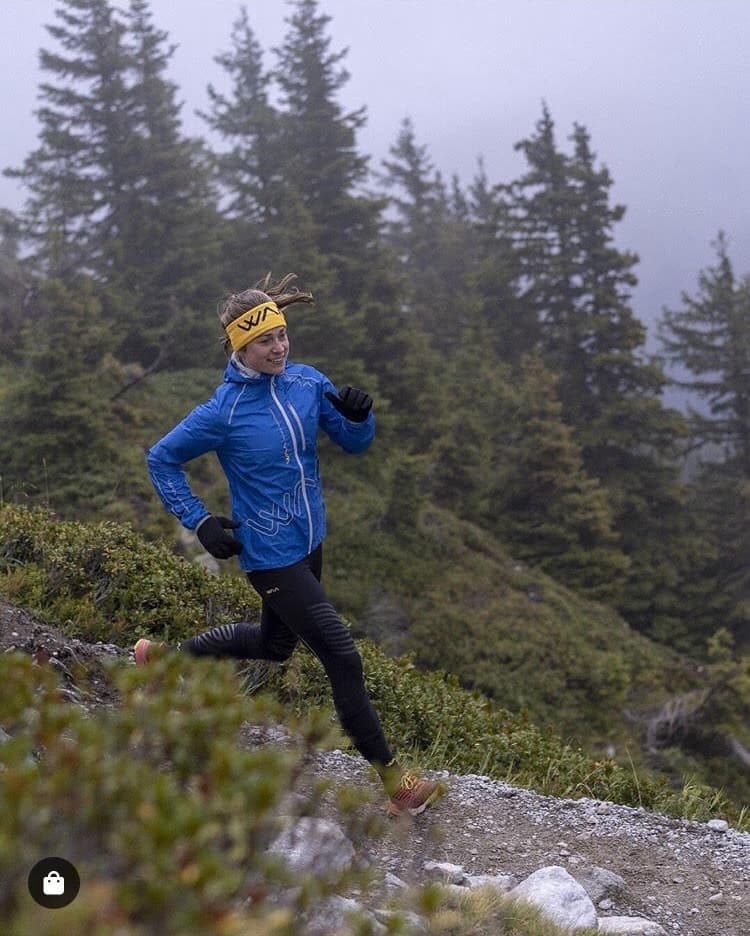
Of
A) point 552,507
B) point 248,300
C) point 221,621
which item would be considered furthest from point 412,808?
point 552,507

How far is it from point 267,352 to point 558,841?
308cm

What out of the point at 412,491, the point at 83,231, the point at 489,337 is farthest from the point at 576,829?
the point at 489,337

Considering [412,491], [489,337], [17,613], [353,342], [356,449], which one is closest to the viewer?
[356,449]

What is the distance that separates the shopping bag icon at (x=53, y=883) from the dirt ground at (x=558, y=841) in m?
2.24

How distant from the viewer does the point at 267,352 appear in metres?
4.57

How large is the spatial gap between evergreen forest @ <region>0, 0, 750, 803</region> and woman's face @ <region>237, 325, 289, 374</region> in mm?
7253

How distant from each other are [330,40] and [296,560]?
26527 millimetres

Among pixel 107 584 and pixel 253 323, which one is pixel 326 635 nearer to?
pixel 253 323

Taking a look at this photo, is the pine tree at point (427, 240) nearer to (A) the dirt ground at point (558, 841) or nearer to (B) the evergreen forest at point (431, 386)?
(B) the evergreen forest at point (431, 386)

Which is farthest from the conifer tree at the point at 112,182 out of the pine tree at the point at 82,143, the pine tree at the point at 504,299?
the pine tree at the point at 504,299

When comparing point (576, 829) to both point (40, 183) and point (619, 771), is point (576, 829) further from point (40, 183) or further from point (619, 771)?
point (40, 183)

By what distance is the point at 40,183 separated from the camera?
990 inches

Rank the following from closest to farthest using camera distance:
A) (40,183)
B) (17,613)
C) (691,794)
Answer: (17,613), (691,794), (40,183)

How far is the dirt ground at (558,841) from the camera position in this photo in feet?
14.3
